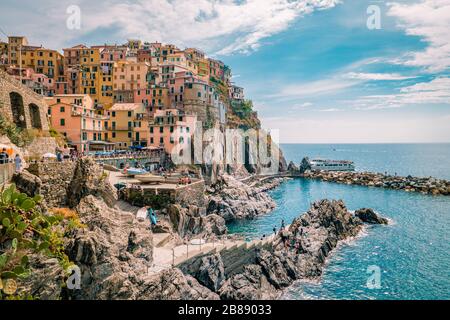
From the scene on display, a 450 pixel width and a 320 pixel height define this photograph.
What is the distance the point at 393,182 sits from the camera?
92.1m

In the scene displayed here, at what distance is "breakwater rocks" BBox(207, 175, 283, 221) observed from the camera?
5212 centimetres

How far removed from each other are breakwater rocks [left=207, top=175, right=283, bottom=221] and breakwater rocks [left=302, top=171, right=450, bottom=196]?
150 ft

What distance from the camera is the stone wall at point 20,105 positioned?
109 feet

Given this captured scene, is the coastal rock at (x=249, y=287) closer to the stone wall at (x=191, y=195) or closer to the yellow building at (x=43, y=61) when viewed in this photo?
the stone wall at (x=191, y=195)

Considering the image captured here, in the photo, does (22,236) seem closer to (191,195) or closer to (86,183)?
(86,183)

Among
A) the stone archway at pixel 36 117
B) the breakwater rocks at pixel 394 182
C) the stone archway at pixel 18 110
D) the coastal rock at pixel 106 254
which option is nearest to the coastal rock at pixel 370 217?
the breakwater rocks at pixel 394 182

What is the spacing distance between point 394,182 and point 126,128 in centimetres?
7575

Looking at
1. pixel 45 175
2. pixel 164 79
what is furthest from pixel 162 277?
pixel 164 79

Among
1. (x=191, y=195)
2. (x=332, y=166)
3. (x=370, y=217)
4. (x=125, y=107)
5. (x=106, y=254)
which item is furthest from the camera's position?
(x=332, y=166)

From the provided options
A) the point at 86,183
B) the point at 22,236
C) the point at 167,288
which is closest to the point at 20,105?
the point at 86,183

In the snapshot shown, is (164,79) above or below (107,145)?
above
